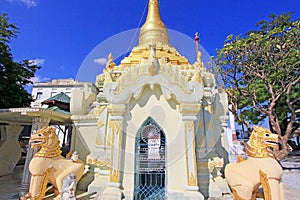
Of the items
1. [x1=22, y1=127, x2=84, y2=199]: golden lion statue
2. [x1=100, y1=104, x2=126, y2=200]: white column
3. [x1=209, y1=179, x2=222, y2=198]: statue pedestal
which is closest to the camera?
[x1=22, y1=127, x2=84, y2=199]: golden lion statue

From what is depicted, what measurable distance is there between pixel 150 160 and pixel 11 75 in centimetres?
1140

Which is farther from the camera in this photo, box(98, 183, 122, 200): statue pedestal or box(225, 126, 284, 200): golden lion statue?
box(98, 183, 122, 200): statue pedestal

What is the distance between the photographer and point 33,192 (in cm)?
512

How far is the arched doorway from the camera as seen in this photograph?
615cm

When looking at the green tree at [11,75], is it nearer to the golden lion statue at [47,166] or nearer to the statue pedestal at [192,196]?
the golden lion statue at [47,166]

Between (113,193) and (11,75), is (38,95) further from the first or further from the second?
(113,193)

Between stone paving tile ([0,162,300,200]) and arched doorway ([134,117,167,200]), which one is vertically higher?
arched doorway ([134,117,167,200])

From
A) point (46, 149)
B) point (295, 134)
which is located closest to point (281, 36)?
point (295, 134)

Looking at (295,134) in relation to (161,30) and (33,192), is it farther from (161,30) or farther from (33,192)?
(33,192)

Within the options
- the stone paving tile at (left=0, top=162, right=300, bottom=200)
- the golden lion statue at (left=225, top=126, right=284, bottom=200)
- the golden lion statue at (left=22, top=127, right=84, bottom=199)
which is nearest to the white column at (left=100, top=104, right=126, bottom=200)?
the stone paving tile at (left=0, top=162, right=300, bottom=200)

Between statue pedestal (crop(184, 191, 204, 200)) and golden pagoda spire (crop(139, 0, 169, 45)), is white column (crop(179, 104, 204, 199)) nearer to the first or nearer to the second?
statue pedestal (crop(184, 191, 204, 200))

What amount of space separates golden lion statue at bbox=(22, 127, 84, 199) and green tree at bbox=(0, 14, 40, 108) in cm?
784

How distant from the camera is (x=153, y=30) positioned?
10.8 meters

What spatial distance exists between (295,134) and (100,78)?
493 inches
